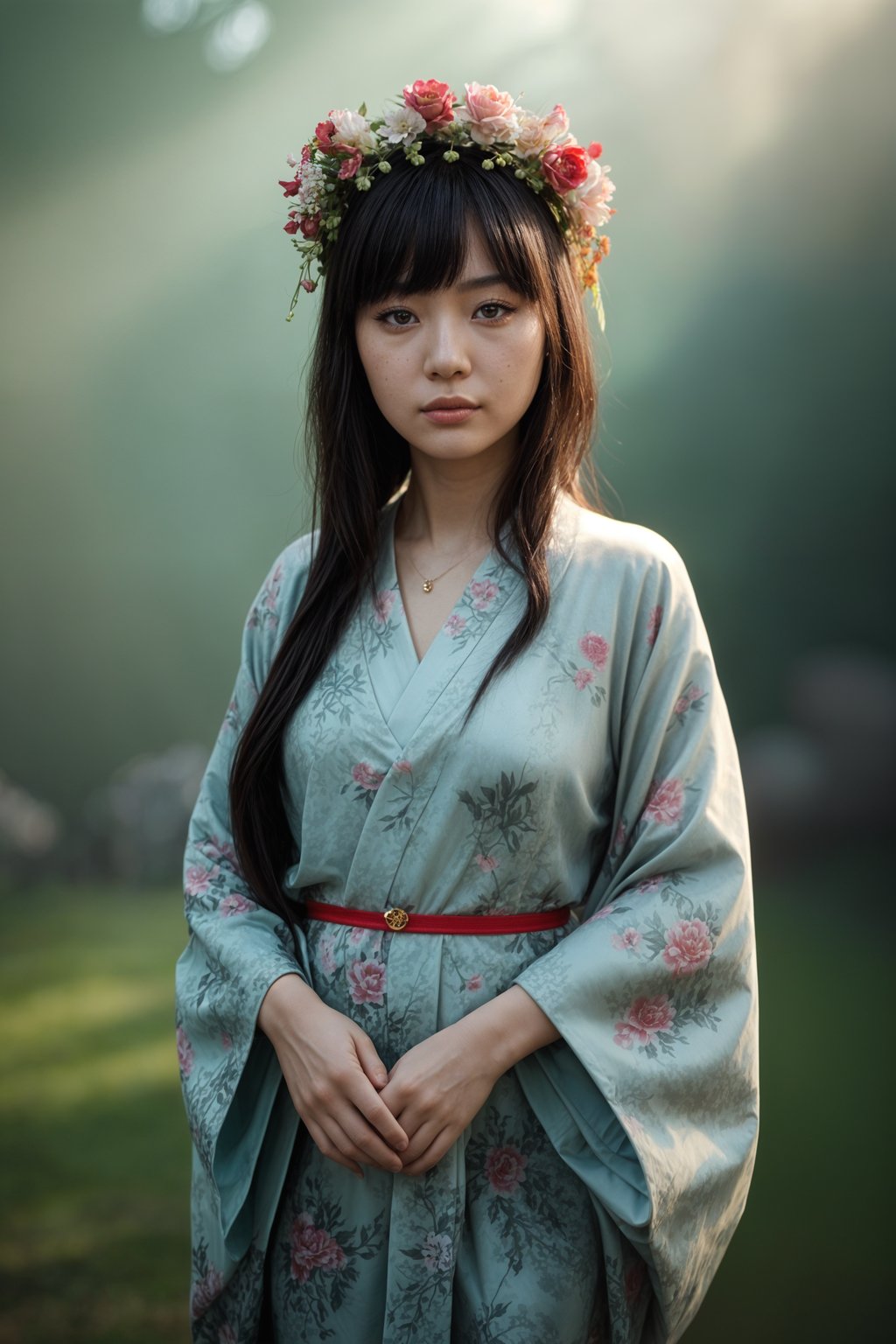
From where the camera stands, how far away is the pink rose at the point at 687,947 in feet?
4.53

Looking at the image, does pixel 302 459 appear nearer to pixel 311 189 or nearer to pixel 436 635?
pixel 311 189

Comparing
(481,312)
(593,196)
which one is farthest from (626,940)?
(593,196)

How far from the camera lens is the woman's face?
142cm

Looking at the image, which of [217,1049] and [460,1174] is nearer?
[460,1174]

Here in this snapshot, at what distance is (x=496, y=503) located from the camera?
1580mm

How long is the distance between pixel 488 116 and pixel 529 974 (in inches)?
39.4

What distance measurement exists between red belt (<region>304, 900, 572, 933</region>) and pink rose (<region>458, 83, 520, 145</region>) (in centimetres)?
92

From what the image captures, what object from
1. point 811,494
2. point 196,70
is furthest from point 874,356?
point 196,70

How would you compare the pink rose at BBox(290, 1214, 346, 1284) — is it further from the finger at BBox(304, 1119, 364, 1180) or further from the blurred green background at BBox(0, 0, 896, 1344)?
the blurred green background at BBox(0, 0, 896, 1344)

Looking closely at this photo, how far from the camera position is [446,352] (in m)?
1.40

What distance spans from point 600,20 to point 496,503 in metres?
1.30

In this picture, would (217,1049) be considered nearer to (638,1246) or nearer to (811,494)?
(638,1246)

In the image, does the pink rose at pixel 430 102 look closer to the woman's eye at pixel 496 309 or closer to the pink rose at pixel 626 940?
the woman's eye at pixel 496 309

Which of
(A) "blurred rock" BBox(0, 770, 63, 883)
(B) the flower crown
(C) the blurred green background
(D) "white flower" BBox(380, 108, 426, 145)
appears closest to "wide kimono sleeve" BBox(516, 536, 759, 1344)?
(B) the flower crown
